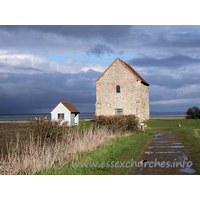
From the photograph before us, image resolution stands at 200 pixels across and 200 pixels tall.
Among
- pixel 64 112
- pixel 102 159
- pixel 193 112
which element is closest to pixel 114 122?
Answer: pixel 102 159

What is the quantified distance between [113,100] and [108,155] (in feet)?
95.9

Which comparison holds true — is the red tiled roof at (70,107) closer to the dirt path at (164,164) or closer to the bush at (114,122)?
the bush at (114,122)

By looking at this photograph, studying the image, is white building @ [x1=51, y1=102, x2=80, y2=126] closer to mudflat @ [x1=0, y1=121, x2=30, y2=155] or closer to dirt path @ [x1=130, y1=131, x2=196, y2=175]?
mudflat @ [x1=0, y1=121, x2=30, y2=155]

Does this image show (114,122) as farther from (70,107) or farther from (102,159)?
(70,107)

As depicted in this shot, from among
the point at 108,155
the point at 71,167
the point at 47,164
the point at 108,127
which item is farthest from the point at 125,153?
the point at 108,127

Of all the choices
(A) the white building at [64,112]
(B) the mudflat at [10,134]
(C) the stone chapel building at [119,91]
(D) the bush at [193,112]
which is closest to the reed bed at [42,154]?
(B) the mudflat at [10,134]

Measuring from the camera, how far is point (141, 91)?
41656mm

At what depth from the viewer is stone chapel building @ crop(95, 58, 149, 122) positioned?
132 ft

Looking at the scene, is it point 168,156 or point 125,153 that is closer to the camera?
point 168,156

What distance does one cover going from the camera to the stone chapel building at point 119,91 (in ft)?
132

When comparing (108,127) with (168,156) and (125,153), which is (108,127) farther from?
(168,156)

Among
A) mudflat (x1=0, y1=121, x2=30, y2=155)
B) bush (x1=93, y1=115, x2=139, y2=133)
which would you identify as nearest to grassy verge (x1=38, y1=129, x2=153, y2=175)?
mudflat (x1=0, y1=121, x2=30, y2=155)

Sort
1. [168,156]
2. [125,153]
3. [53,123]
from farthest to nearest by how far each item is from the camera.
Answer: [53,123] < [125,153] < [168,156]
